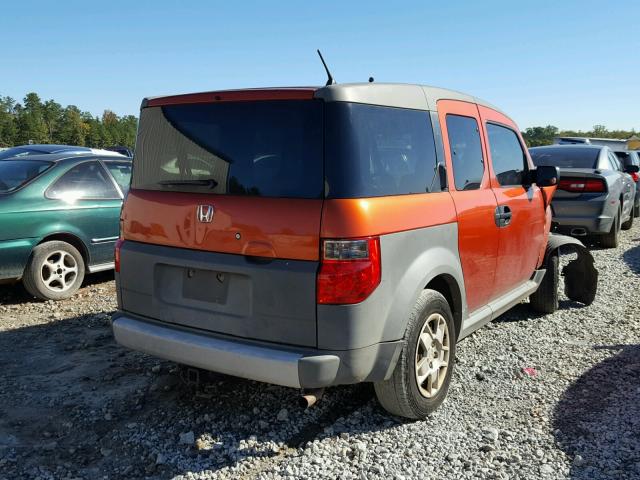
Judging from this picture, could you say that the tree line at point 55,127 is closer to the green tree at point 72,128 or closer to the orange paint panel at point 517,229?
the green tree at point 72,128

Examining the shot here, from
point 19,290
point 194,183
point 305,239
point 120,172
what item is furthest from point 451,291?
point 19,290

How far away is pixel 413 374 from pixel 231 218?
1.42m

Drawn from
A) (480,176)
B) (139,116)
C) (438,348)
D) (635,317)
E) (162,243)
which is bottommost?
(635,317)

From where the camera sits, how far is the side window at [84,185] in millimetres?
6438

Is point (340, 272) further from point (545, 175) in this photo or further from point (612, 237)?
point (612, 237)

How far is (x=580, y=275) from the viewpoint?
6.23m

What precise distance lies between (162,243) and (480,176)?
7.80ft

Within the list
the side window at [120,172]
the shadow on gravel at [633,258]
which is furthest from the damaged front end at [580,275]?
the side window at [120,172]

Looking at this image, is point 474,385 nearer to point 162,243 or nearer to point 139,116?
point 162,243

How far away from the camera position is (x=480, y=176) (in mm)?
4234

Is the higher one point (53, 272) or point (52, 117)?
point (52, 117)

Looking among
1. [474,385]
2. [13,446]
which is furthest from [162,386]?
[474,385]

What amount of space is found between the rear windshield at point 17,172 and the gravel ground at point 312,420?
187 cm

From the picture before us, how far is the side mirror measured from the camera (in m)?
5.04
